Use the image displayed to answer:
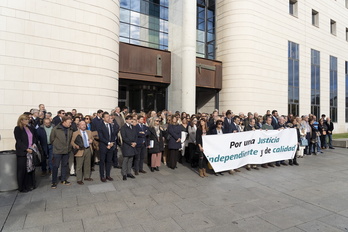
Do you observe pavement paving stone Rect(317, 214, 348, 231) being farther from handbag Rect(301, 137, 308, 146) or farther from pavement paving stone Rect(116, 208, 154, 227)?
handbag Rect(301, 137, 308, 146)

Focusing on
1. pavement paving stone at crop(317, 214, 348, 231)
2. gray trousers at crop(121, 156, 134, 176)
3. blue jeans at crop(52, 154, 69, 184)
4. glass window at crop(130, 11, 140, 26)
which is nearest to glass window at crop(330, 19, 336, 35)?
glass window at crop(130, 11, 140, 26)

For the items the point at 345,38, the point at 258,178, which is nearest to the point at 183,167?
the point at 258,178

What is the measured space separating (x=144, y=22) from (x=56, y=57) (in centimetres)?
Result: 911

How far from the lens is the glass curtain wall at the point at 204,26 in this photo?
20500 millimetres

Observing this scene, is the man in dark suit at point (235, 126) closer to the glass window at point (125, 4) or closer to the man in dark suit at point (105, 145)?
the man in dark suit at point (105, 145)

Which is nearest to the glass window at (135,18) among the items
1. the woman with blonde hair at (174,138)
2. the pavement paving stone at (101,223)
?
the woman with blonde hair at (174,138)

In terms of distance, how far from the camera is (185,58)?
1495 cm

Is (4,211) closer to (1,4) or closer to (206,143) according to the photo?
(206,143)

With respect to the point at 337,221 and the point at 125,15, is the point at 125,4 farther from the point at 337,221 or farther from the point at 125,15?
the point at 337,221

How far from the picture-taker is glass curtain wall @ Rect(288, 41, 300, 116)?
21.0 metres

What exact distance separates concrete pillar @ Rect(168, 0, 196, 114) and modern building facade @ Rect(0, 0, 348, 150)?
69 mm

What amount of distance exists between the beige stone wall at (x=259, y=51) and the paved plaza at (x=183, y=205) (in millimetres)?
11708

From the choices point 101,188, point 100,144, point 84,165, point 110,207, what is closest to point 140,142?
point 100,144

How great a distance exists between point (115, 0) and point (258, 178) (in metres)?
11.8
